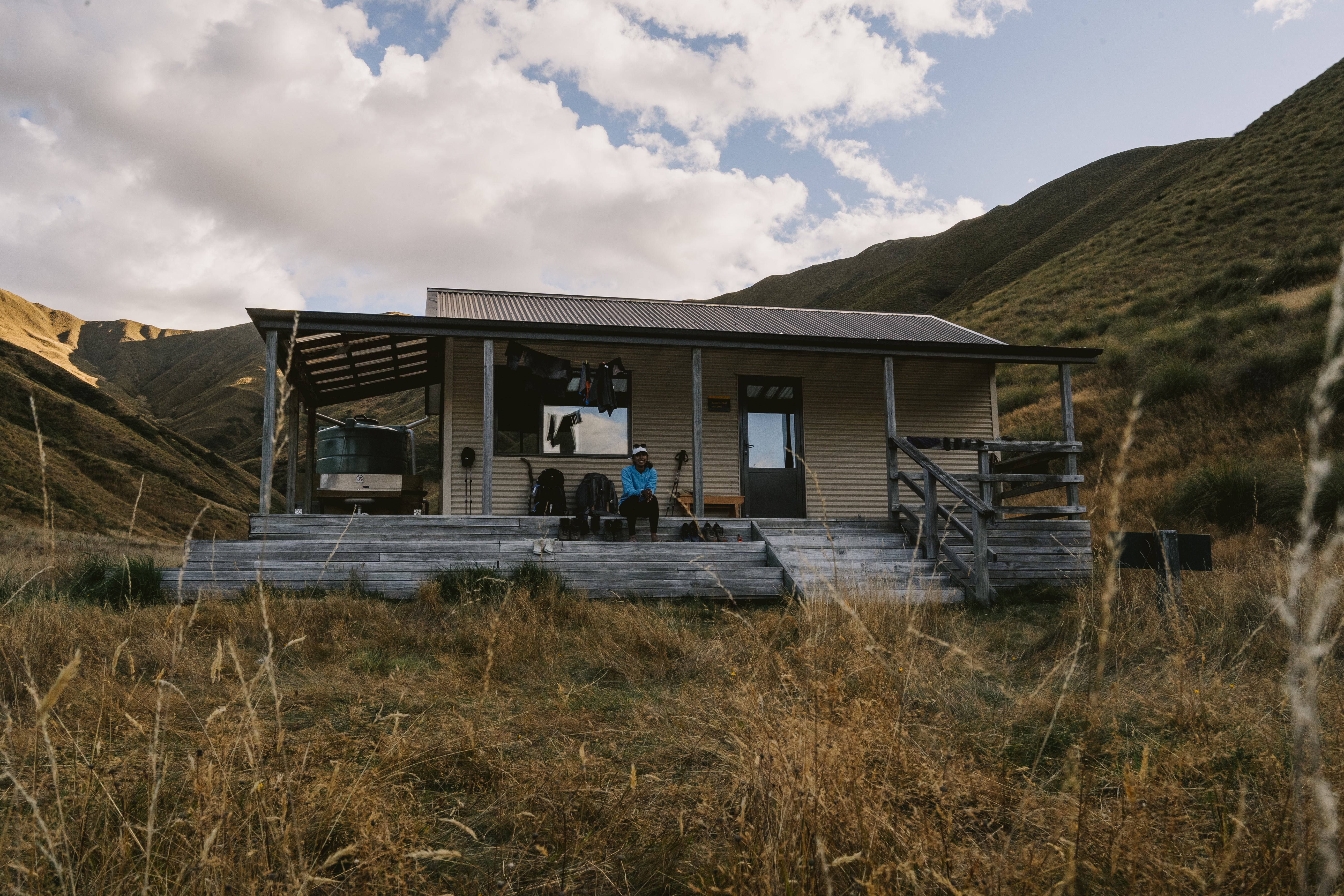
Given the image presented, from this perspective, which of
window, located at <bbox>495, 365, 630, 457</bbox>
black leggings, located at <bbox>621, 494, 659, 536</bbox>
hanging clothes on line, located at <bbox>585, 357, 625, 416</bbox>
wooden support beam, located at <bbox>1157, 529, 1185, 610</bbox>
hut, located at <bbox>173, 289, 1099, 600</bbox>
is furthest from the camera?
window, located at <bbox>495, 365, 630, 457</bbox>

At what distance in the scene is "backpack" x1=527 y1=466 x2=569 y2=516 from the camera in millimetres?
11281

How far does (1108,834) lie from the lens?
2.07 meters

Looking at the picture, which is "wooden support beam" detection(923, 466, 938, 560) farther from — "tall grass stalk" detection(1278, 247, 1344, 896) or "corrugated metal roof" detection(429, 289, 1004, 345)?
"tall grass stalk" detection(1278, 247, 1344, 896)

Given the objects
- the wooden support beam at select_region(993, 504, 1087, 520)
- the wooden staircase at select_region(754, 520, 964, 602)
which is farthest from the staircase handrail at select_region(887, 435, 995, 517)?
the wooden staircase at select_region(754, 520, 964, 602)

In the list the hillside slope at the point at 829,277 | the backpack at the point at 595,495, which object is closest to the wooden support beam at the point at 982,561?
the backpack at the point at 595,495

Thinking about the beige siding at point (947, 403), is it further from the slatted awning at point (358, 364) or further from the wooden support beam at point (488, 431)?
the slatted awning at point (358, 364)

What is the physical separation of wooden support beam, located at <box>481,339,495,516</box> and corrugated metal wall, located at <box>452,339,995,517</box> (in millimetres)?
1233

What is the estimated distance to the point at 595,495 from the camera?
11.3 m

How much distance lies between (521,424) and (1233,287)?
66.9 ft

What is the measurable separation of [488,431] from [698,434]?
270cm

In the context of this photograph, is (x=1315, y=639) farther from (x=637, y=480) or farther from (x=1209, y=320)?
(x=1209, y=320)

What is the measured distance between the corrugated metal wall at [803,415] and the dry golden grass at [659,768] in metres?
6.66

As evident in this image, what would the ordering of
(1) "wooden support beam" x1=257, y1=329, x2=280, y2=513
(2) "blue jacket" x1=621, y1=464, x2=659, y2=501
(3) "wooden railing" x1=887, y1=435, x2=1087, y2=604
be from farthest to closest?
(2) "blue jacket" x1=621, y1=464, x2=659, y2=501 → (1) "wooden support beam" x1=257, y1=329, x2=280, y2=513 → (3) "wooden railing" x1=887, y1=435, x2=1087, y2=604

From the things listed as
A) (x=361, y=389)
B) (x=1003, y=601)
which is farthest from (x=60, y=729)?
(x=361, y=389)
